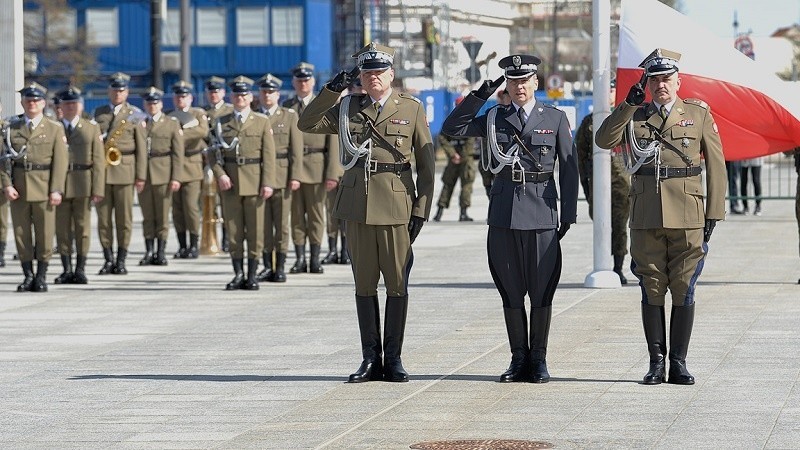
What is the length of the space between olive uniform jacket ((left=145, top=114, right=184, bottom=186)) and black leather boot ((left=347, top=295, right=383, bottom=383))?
10047 millimetres

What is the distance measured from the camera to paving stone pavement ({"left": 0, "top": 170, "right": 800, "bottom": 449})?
908 cm

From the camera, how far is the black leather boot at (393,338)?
10.8 metres

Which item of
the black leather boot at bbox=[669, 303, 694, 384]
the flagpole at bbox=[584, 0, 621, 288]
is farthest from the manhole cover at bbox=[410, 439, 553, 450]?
the flagpole at bbox=[584, 0, 621, 288]

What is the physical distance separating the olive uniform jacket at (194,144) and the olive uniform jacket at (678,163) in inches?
439

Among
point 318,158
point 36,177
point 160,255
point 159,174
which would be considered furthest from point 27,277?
point 159,174

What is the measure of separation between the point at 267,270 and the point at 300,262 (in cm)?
97

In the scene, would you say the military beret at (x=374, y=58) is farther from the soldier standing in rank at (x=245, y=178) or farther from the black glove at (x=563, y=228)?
the soldier standing in rank at (x=245, y=178)

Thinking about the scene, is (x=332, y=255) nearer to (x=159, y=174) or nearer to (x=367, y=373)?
(x=159, y=174)

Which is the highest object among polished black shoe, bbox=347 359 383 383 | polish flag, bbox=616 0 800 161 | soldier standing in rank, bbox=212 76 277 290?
polish flag, bbox=616 0 800 161

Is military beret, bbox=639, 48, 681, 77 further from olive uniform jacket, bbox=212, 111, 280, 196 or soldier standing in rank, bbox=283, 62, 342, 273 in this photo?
soldier standing in rank, bbox=283, 62, 342, 273

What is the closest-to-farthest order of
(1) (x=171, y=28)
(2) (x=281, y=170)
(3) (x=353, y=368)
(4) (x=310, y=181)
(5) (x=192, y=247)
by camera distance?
(3) (x=353, y=368) → (2) (x=281, y=170) → (4) (x=310, y=181) → (5) (x=192, y=247) → (1) (x=171, y=28)

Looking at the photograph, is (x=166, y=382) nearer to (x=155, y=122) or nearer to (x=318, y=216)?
(x=318, y=216)

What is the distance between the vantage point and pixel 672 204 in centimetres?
1047

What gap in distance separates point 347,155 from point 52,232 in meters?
7.14
